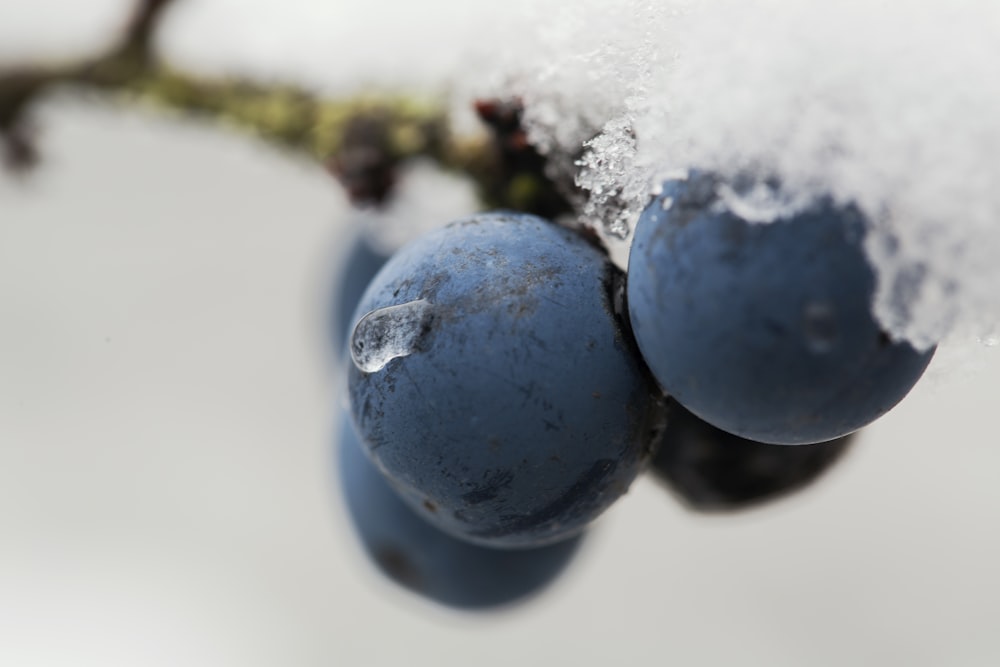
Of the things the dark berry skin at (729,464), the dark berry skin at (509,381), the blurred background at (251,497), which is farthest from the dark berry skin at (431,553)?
the blurred background at (251,497)

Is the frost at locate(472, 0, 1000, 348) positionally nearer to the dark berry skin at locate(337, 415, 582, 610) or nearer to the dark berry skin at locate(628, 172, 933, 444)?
the dark berry skin at locate(628, 172, 933, 444)

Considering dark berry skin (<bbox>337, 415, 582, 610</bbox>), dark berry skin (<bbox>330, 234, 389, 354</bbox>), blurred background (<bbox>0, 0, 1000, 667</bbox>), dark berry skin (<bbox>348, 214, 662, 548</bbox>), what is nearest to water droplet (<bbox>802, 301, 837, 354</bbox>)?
dark berry skin (<bbox>348, 214, 662, 548</bbox>)

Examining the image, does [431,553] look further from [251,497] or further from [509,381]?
[251,497]

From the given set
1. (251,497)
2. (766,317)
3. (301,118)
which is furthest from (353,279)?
(251,497)

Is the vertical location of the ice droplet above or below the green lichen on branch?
above

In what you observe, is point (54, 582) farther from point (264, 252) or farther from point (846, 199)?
point (846, 199)

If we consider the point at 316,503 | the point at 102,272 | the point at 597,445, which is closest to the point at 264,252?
the point at 102,272
